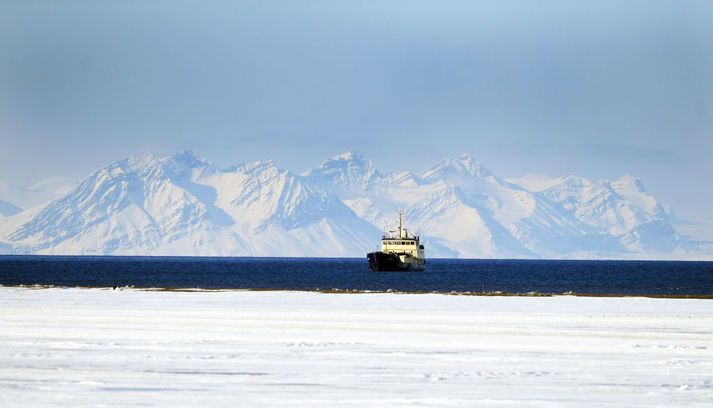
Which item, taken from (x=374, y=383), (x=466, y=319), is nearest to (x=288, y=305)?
(x=466, y=319)

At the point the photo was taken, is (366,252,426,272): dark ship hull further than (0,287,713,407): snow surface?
Yes

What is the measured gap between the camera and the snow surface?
81.6 feet

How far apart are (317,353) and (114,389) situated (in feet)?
26.6

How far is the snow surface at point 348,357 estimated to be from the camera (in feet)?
81.6

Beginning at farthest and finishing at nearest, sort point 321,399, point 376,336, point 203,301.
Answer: point 203,301
point 376,336
point 321,399

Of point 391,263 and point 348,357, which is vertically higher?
point 391,263

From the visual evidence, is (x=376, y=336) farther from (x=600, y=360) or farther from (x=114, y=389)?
(x=114, y=389)

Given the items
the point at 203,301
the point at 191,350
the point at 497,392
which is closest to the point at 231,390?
the point at 497,392

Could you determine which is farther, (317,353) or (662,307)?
(662,307)

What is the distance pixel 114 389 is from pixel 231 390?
2.48 meters

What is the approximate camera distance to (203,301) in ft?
204

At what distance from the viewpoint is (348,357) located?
31516 mm

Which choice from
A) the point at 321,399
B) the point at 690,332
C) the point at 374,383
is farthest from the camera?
the point at 690,332

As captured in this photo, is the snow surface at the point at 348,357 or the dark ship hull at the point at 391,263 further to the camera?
the dark ship hull at the point at 391,263
